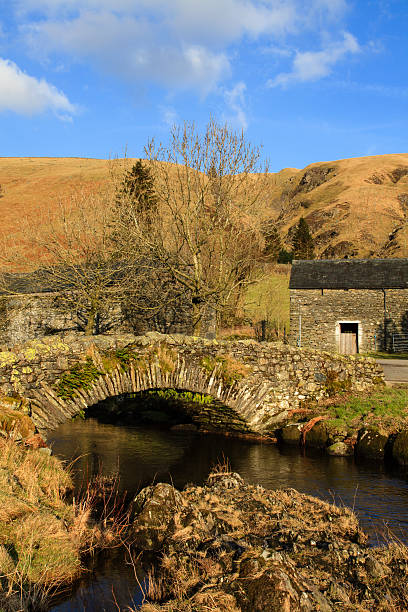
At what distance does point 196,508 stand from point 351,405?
7.19 meters

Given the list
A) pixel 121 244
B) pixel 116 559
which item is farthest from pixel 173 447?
pixel 121 244

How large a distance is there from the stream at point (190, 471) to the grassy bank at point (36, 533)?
30 centimetres

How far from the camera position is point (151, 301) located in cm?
1991

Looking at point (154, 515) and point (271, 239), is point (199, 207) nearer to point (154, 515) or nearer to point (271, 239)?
point (154, 515)

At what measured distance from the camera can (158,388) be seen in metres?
11.5

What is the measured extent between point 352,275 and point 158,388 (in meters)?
23.1

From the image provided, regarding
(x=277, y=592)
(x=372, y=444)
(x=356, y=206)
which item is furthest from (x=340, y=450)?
(x=356, y=206)

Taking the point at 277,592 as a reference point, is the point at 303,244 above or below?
above

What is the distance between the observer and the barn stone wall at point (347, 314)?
98.4 ft

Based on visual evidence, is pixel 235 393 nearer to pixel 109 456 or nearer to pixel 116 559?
pixel 109 456

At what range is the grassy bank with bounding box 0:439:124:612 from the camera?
4949 millimetres

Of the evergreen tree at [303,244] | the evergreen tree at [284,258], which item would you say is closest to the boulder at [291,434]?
the evergreen tree at [284,258]

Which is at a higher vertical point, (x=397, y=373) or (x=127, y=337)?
(x=127, y=337)

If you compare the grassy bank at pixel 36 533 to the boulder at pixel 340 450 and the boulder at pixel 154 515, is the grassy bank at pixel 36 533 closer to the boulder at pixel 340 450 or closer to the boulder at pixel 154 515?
the boulder at pixel 154 515
